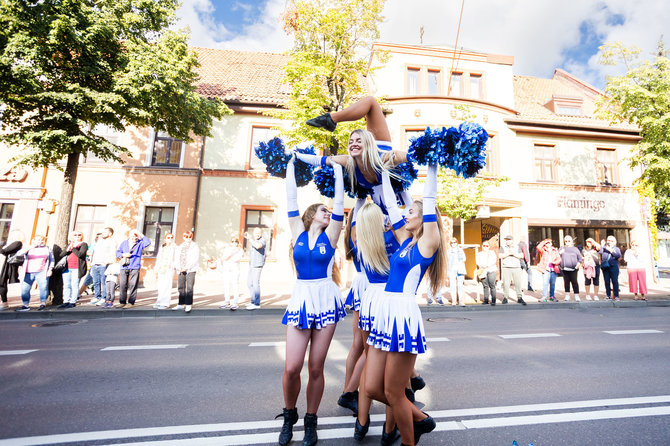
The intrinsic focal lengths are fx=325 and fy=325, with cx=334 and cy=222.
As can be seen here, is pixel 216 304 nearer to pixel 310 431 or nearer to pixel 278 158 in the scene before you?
pixel 278 158

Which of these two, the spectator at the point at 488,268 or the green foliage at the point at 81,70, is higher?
the green foliage at the point at 81,70

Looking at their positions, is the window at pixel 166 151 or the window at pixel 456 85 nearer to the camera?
the window at pixel 166 151

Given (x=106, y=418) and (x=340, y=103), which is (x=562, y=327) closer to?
(x=106, y=418)

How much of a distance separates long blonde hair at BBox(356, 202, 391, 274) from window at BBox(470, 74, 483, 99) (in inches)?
672

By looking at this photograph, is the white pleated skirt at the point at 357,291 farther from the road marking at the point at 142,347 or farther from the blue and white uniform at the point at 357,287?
the road marking at the point at 142,347

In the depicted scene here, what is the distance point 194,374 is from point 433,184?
12.4ft

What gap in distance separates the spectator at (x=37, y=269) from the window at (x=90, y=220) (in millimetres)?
6558

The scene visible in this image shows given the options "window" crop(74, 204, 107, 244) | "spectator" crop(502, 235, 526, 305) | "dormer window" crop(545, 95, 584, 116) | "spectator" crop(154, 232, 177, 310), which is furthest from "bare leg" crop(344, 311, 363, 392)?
"dormer window" crop(545, 95, 584, 116)

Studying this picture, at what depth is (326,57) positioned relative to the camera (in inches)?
454

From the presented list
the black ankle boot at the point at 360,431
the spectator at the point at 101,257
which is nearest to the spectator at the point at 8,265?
the spectator at the point at 101,257

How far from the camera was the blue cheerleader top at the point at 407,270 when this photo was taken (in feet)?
8.11

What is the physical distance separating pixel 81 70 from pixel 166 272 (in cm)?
578

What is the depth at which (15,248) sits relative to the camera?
8672 mm

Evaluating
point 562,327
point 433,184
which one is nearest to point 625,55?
point 562,327
